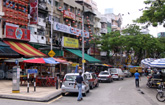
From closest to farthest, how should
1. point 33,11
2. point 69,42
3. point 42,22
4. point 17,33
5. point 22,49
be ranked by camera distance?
1. point 22,49
2. point 17,33
3. point 33,11
4. point 42,22
5. point 69,42

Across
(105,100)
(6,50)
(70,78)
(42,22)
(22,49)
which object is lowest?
(105,100)

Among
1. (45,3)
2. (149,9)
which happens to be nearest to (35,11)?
(45,3)

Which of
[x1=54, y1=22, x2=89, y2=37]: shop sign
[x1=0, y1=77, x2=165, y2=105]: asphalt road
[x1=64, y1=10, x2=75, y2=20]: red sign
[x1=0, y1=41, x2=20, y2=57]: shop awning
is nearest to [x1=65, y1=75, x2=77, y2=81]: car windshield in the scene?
[x1=0, y1=77, x2=165, y2=105]: asphalt road

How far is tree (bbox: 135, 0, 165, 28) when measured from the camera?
18.1 metres

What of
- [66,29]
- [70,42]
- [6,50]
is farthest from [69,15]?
[6,50]

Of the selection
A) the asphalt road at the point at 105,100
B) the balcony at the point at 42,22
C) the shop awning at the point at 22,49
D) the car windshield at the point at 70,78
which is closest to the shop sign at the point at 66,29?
the balcony at the point at 42,22

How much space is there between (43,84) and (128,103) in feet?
31.4

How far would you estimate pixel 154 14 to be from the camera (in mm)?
18234

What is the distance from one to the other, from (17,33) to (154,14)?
16660mm

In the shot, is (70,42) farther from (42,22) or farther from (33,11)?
(33,11)

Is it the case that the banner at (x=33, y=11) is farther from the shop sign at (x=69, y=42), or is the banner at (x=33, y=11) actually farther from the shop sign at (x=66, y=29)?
the shop sign at (x=69, y=42)

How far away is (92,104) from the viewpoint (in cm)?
1167

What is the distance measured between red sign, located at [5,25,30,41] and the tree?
14.9 m

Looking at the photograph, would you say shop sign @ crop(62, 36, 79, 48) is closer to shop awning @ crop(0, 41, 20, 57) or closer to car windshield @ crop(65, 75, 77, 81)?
shop awning @ crop(0, 41, 20, 57)
